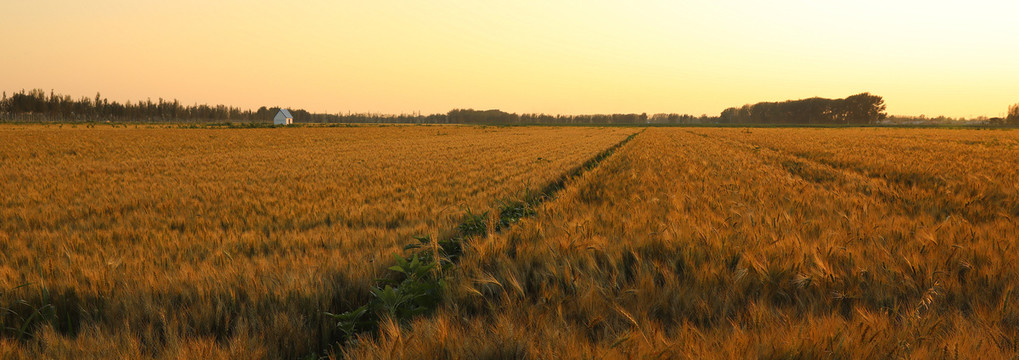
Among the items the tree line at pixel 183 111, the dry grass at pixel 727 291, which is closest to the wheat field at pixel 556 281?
the dry grass at pixel 727 291

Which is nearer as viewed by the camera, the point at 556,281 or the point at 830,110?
the point at 556,281

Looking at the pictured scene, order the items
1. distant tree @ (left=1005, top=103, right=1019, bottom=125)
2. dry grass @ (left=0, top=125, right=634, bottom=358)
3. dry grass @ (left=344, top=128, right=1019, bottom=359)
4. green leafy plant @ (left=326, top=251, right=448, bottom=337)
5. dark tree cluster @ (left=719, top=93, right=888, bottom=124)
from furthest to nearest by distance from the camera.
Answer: dark tree cluster @ (left=719, top=93, right=888, bottom=124) → distant tree @ (left=1005, top=103, right=1019, bottom=125) → green leafy plant @ (left=326, top=251, right=448, bottom=337) → dry grass @ (left=0, top=125, right=634, bottom=358) → dry grass @ (left=344, top=128, right=1019, bottom=359)

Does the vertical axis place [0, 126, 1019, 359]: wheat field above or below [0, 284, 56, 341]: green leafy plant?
above

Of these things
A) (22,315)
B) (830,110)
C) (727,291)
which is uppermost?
(830,110)

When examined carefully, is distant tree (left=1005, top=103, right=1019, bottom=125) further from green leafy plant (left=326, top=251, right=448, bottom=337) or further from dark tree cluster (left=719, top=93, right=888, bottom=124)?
green leafy plant (left=326, top=251, right=448, bottom=337)

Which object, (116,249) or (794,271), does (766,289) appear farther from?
(116,249)

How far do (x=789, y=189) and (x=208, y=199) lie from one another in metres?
9.23

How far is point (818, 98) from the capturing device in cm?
16562

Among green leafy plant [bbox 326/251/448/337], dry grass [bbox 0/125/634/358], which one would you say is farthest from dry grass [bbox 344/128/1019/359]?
dry grass [bbox 0/125/634/358]

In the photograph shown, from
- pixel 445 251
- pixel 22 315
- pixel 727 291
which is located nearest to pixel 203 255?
pixel 22 315

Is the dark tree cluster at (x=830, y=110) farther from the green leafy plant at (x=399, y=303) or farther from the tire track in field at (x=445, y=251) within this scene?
the green leafy plant at (x=399, y=303)

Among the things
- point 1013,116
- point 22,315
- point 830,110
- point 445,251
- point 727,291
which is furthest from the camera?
point 830,110

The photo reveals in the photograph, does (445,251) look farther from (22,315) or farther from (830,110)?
(830,110)

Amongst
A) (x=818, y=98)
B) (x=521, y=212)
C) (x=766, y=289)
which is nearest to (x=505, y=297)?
(x=766, y=289)
